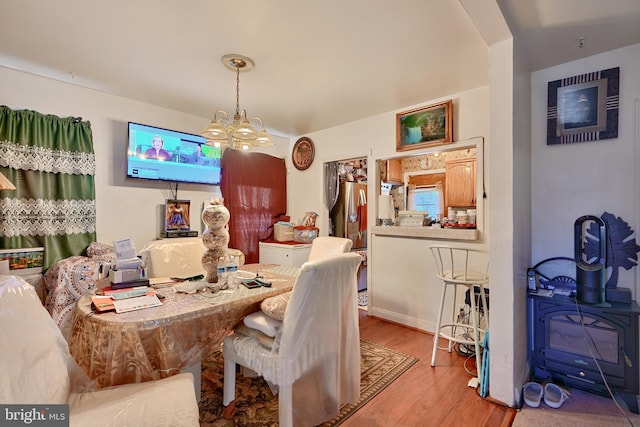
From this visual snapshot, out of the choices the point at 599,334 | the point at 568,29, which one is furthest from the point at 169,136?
the point at 599,334

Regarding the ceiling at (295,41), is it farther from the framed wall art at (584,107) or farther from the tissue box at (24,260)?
the tissue box at (24,260)

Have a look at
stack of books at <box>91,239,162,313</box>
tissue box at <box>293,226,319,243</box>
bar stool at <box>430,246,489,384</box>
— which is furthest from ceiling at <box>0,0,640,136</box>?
tissue box at <box>293,226,319,243</box>

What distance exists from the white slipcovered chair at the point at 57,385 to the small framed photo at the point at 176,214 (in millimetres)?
2039

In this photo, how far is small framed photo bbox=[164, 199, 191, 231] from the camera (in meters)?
3.23

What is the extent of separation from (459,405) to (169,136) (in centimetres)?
353

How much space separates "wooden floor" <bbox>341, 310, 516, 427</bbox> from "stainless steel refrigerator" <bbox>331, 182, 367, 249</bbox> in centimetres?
226

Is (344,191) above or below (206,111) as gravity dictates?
below

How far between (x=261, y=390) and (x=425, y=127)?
2.83 metres

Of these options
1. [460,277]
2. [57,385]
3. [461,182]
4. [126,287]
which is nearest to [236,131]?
[126,287]

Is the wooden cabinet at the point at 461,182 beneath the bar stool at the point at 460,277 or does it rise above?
above

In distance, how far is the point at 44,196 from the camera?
248 cm

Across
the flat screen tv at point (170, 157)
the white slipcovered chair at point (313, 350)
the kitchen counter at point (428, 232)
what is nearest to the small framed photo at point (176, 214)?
the flat screen tv at point (170, 157)

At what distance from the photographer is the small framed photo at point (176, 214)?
10.6ft

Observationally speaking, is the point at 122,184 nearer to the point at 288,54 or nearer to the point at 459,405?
the point at 288,54
